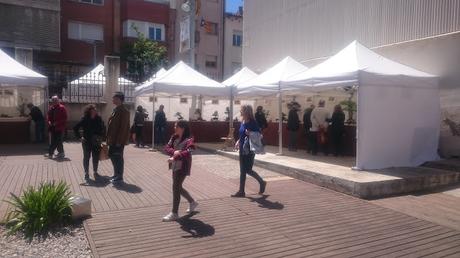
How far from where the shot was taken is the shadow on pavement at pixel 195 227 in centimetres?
548

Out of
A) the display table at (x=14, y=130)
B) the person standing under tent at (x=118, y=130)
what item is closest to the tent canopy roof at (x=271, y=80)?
the person standing under tent at (x=118, y=130)

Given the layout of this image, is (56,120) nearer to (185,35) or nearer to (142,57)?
(185,35)

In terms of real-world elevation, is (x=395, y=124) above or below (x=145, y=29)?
below

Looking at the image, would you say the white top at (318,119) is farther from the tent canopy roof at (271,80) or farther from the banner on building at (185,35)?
the banner on building at (185,35)

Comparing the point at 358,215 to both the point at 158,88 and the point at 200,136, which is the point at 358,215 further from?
the point at 200,136

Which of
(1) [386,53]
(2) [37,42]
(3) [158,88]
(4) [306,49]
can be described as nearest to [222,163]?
(3) [158,88]

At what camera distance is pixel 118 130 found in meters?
8.16

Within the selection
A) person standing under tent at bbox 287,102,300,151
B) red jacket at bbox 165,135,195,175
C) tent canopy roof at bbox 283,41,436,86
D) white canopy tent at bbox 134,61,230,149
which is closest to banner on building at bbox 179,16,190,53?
white canopy tent at bbox 134,61,230,149

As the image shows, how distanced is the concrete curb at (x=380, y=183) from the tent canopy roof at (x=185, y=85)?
217 inches

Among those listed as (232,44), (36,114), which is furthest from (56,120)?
(232,44)

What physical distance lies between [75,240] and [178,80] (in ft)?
32.0

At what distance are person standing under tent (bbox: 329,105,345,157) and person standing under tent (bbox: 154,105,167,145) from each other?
6.42 m

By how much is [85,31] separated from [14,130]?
1605 cm

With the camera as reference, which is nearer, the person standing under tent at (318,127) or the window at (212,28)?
the person standing under tent at (318,127)
